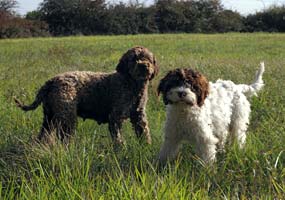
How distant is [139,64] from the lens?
667cm

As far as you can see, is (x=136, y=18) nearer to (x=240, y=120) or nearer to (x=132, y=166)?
(x=240, y=120)

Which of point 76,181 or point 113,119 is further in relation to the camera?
point 113,119

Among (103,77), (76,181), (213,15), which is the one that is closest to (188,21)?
(213,15)

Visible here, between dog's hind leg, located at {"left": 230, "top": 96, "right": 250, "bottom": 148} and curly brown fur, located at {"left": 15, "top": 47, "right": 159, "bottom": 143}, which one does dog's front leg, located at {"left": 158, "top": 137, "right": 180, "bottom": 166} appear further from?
dog's hind leg, located at {"left": 230, "top": 96, "right": 250, "bottom": 148}

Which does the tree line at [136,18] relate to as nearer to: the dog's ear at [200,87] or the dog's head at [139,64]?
the dog's head at [139,64]

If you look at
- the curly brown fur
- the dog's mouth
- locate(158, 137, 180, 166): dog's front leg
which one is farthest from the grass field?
the dog's mouth

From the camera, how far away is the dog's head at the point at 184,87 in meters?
5.39

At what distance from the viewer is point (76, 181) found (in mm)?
4375

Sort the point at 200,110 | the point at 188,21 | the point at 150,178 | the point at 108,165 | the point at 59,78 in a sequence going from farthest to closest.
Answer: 1. the point at 188,21
2. the point at 59,78
3. the point at 200,110
4. the point at 108,165
5. the point at 150,178

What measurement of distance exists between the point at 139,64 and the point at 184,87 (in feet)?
4.49

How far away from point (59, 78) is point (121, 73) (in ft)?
2.74

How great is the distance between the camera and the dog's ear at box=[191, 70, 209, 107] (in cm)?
549

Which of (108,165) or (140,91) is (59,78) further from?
(108,165)

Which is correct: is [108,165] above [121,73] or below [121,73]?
below
